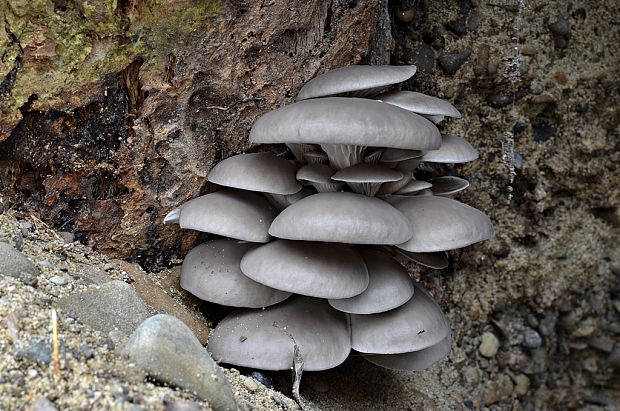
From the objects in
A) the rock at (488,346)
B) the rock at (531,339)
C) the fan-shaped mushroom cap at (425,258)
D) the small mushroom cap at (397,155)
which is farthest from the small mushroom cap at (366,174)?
the rock at (531,339)

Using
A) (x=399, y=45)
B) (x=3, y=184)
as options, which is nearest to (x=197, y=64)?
(x=3, y=184)

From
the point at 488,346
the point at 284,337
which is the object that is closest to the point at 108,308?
the point at 284,337

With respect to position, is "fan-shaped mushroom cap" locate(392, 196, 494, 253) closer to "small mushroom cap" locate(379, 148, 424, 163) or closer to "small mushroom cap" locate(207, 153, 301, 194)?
"small mushroom cap" locate(379, 148, 424, 163)

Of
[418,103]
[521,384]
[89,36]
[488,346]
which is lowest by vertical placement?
[521,384]

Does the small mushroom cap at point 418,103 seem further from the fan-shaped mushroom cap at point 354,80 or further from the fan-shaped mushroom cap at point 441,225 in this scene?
the fan-shaped mushroom cap at point 441,225

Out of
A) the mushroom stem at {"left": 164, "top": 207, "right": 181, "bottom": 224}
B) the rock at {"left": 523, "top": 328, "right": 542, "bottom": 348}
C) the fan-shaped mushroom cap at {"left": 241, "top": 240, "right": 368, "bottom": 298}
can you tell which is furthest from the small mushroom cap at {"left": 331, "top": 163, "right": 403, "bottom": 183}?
the rock at {"left": 523, "top": 328, "right": 542, "bottom": 348}

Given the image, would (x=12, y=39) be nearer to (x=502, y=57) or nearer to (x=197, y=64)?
(x=197, y=64)

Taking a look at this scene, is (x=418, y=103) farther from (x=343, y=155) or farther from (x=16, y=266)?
(x=16, y=266)
